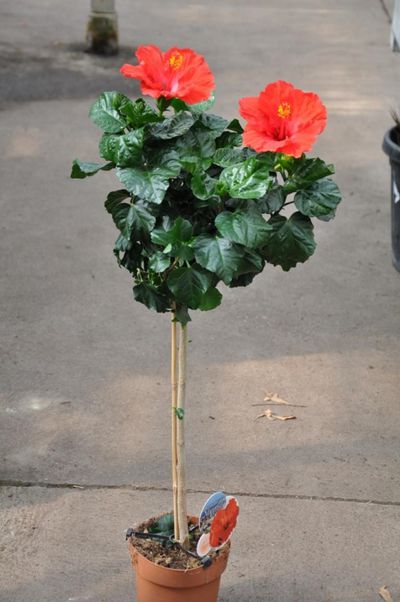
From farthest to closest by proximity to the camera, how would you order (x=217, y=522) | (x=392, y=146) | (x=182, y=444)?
(x=392, y=146), (x=182, y=444), (x=217, y=522)

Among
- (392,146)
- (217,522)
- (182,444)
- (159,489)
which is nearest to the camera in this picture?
(217,522)

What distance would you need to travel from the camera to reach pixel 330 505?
160 inches

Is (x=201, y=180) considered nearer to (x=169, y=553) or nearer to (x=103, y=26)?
(x=169, y=553)

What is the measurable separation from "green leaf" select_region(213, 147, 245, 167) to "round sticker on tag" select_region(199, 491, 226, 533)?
99 cm

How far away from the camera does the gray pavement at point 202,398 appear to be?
376cm

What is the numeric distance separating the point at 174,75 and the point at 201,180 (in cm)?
33

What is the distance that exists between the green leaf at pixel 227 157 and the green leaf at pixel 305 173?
16 centimetres

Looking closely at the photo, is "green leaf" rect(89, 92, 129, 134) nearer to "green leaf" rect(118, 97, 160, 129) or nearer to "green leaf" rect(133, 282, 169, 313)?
"green leaf" rect(118, 97, 160, 129)

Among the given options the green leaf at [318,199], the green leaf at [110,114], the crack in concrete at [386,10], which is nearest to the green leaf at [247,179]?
the green leaf at [318,199]

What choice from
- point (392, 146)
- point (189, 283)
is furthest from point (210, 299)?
point (392, 146)

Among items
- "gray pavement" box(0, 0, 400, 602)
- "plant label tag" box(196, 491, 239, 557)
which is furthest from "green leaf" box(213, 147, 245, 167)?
"gray pavement" box(0, 0, 400, 602)

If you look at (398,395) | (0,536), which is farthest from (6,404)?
(398,395)

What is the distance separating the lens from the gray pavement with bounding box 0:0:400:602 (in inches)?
148

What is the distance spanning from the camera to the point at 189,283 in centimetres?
280
